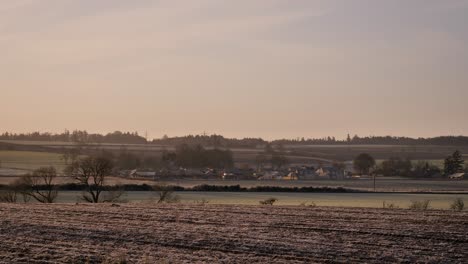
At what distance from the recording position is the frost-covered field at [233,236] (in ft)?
77.2

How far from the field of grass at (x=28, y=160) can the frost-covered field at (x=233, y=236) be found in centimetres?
8788

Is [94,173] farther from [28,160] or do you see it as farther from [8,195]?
[28,160]

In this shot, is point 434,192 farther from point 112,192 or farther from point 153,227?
point 153,227

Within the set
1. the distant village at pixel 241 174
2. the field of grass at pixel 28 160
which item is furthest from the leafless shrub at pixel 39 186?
the field of grass at pixel 28 160

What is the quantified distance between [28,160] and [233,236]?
115501mm

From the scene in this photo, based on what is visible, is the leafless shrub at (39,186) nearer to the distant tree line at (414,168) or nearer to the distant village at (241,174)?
the distant village at (241,174)

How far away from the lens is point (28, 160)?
13625cm

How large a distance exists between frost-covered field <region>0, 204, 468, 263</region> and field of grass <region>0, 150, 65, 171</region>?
87880 millimetres

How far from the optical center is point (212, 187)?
77562mm

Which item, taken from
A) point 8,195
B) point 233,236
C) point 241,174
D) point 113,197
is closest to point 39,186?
point 8,195

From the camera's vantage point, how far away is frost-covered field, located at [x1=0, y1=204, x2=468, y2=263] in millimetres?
23531

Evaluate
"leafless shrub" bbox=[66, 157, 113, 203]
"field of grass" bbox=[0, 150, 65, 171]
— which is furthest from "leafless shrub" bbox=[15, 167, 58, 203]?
"field of grass" bbox=[0, 150, 65, 171]

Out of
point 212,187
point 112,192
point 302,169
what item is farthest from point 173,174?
point 112,192

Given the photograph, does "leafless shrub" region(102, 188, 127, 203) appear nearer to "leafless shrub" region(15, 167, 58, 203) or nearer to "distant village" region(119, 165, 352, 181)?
"leafless shrub" region(15, 167, 58, 203)
